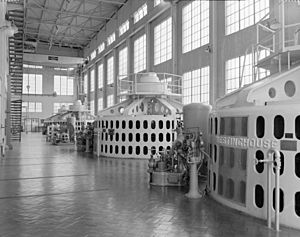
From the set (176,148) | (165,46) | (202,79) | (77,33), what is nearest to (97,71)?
(77,33)

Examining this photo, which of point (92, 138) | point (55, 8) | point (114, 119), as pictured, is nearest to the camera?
point (114, 119)

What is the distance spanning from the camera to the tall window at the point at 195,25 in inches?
711

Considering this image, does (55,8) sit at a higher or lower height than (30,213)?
higher

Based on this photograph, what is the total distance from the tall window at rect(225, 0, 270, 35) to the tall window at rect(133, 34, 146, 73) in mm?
11035

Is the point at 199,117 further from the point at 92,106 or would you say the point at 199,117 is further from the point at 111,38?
the point at 92,106

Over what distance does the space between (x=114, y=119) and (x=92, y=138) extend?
4430mm

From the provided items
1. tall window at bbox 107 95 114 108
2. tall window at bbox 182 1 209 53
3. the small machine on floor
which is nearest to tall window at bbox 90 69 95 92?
tall window at bbox 107 95 114 108

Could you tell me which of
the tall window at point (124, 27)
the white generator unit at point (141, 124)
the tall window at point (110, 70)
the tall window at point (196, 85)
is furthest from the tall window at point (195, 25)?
the tall window at point (110, 70)

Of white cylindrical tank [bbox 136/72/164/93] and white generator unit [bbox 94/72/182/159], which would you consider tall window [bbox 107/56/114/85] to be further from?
white cylindrical tank [bbox 136/72/164/93]

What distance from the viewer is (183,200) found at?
721 centimetres

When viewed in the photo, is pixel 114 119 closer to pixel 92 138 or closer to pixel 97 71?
pixel 92 138

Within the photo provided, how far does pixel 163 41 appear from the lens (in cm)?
2295

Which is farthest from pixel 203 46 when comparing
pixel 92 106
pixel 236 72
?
pixel 92 106

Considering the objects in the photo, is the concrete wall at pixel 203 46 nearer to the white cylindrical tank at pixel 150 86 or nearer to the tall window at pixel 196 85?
the tall window at pixel 196 85
